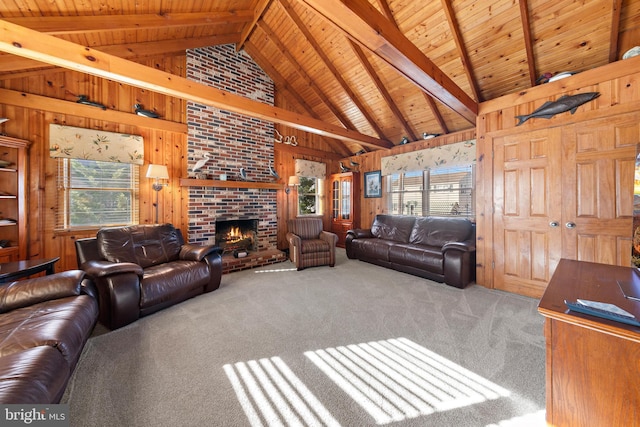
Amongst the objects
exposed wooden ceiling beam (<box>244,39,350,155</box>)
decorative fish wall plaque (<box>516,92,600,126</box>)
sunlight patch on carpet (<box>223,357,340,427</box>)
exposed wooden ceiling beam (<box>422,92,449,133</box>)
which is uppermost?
exposed wooden ceiling beam (<box>244,39,350,155</box>)

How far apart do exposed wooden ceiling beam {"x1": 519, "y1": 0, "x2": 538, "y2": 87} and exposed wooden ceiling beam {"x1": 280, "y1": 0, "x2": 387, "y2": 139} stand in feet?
8.60

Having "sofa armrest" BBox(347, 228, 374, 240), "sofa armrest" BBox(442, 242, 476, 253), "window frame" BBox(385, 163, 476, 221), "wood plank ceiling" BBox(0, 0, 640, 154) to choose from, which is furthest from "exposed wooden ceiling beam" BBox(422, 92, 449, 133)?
"sofa armrest" BBox(347, 228, 374, 240)

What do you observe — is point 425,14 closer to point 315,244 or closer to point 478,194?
point 478,194

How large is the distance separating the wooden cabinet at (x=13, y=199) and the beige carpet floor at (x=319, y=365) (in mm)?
1841

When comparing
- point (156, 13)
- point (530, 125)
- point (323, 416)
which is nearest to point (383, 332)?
point (323, 416)

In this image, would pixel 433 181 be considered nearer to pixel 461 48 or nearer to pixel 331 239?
pixel 461 48

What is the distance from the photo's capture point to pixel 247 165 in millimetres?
4934

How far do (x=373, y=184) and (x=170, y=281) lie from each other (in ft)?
15.9

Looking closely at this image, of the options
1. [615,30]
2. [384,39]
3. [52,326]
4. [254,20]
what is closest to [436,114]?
[615,30]

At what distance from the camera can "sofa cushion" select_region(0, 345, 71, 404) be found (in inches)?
36.8

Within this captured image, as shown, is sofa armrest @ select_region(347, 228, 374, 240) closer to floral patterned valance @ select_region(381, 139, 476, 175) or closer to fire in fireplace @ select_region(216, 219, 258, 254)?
floral patterned valance @ select_region(381, 139, 476, 175)

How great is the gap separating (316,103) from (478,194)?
3.93 m

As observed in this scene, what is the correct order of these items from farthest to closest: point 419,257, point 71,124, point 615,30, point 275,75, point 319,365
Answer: point 275,75 < point 419,257 < point 71,124 < point 615,30 < point 319,365

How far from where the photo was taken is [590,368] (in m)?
0.93
